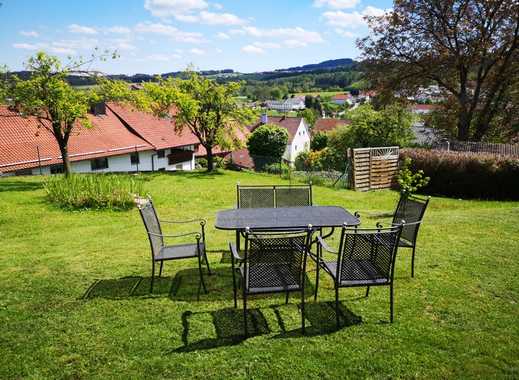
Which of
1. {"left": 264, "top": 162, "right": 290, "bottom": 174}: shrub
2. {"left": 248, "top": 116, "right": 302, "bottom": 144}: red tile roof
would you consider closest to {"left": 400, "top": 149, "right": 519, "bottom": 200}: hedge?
{"left": 264, "top": 162, "right": 290, "bottom": 174}: shrub

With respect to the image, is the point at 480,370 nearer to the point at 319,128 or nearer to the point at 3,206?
the point at 3,206

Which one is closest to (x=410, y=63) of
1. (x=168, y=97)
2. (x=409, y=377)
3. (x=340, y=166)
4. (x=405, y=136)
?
(x=405, y=136)

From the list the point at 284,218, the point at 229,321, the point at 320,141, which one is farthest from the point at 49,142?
the point at 320,141

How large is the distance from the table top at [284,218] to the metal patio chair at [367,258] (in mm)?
575

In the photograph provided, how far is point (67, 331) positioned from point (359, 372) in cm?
294

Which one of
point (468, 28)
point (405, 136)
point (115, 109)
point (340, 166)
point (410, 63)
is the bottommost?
point (340, 166)

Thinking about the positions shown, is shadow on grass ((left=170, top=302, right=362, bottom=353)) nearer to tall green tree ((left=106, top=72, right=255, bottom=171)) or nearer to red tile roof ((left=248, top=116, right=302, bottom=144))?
tall green tree ((left=106, top=72, right=255, bottom=171))

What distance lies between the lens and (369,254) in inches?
164

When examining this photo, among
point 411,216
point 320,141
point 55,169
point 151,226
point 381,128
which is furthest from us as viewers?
point 320,141

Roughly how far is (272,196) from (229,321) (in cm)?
279

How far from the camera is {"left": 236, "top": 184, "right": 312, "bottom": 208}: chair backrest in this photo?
256 inches

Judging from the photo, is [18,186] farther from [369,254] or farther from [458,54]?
[458,54]

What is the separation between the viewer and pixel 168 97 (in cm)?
1870

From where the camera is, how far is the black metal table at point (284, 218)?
4.71 metres
